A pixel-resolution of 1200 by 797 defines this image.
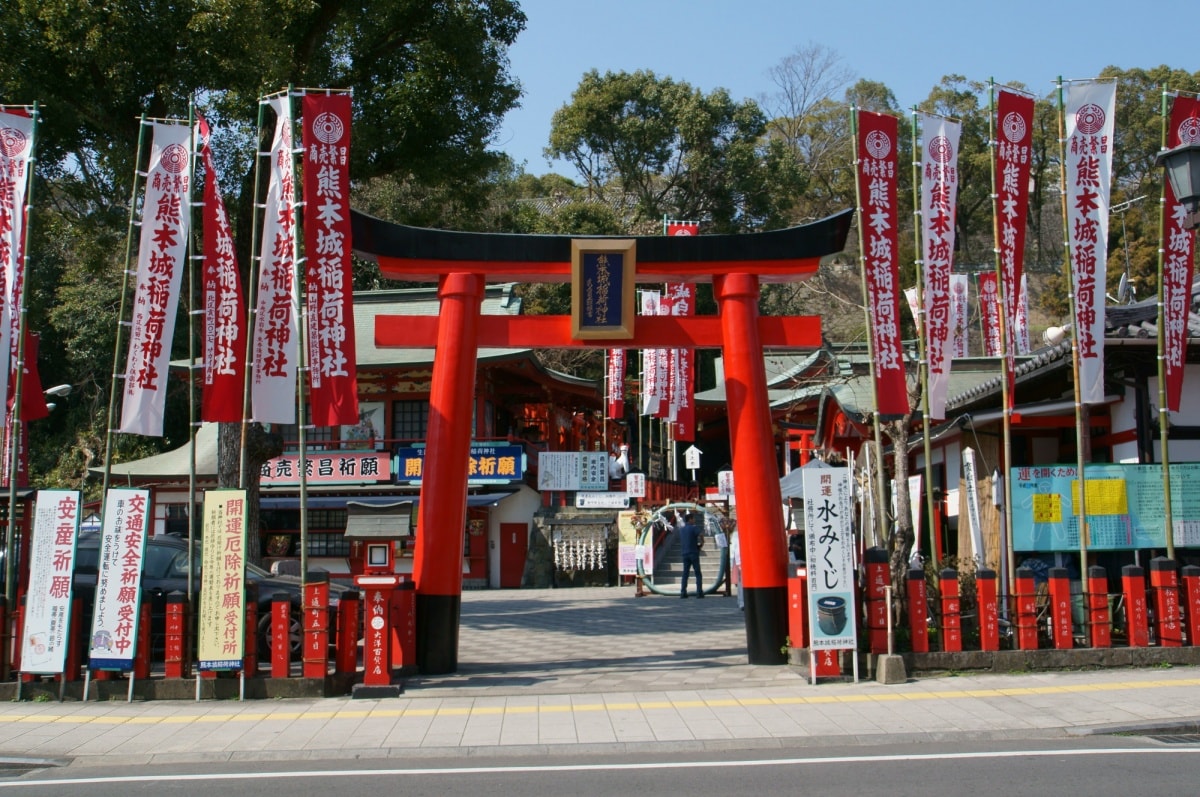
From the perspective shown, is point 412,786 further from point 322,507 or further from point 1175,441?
point 322,507

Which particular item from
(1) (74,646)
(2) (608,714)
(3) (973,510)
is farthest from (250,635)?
(3) (973,510)

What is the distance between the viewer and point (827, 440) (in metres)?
23.7

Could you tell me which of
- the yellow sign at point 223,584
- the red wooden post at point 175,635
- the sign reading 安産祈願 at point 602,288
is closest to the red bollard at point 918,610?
the sign reading 安産祈願 at point 602,288

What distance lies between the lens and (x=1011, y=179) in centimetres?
1204

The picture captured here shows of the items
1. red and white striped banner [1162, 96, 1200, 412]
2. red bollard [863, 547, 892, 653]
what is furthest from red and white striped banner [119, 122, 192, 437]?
red and white striped banner [1162, 96, 1200, 412]

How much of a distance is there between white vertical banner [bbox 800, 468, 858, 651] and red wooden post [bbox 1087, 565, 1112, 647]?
108 inches

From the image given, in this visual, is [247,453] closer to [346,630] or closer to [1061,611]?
[346,630]

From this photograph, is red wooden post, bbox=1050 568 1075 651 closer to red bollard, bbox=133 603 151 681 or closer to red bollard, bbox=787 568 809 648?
red bollard, bbox=787 568 809 648

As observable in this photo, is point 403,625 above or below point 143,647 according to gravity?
above

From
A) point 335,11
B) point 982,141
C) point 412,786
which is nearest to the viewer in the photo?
point 412,786

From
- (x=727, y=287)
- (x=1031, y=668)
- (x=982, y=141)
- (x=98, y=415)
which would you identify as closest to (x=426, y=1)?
(x=727, y=287)

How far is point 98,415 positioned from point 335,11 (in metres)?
24.5

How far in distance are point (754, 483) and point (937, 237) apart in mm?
3619

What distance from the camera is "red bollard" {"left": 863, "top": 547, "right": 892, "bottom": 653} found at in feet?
36.0
